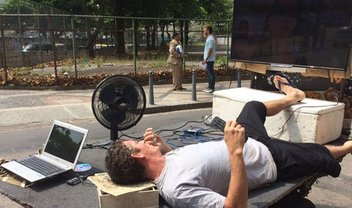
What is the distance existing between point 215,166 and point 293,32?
8.61ft

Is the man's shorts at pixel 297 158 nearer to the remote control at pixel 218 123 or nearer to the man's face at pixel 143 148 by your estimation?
the remote control at pixel 218 123

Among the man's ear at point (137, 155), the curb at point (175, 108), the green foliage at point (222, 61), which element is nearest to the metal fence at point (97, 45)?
the green foliage at point (222, 61)

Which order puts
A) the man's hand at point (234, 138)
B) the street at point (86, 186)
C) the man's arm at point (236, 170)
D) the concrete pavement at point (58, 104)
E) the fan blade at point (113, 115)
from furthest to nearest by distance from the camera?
the concrete pavement at point (58, 104)
the fan blade at point (113, 115)
the street at point (86, 186)
the man's hand at point (234, 138)
the man's arm at point (236, 170)

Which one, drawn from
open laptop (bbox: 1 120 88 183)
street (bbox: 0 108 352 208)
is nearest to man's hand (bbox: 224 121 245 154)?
street (bbox: 0 108 352 208)

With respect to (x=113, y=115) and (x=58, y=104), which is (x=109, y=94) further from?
(x=58, y=104)

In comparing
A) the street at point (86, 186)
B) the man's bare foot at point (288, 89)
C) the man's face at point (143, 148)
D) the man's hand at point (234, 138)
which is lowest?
the street at point (86, 186)

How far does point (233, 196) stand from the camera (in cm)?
240

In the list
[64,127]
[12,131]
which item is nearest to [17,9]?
[12,131]

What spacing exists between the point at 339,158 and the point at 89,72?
1308cm

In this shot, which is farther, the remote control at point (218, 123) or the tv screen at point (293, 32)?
the remote control at point (218, 123)

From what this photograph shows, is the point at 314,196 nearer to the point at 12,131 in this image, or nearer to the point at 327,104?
the point at 327,104

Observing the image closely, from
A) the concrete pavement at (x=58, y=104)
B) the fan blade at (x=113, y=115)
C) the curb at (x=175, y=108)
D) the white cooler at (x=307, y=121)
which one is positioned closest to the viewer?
the white cooler at (x=307, y=121)

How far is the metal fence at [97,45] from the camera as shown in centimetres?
1571

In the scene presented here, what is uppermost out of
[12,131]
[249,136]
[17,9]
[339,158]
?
[17,9]
